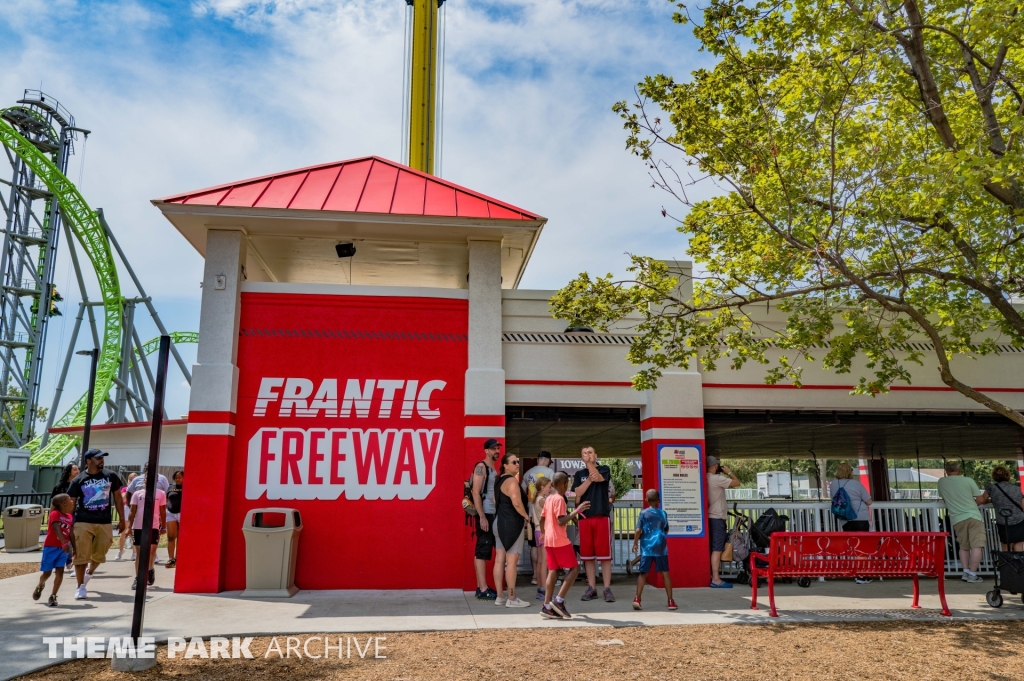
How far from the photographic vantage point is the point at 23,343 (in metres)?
45.0

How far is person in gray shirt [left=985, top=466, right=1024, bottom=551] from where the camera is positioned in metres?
10.3

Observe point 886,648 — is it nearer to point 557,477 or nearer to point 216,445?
point 557,477

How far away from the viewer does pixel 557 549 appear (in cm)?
796

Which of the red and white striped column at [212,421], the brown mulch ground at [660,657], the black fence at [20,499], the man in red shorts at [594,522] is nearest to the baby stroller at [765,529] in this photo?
the man in red shorts at [594,522]

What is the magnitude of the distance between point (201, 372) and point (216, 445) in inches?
40.5

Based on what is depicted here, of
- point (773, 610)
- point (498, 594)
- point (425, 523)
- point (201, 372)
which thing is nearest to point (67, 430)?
point (201, 372)

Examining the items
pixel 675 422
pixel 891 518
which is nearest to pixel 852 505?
pixel 891 518

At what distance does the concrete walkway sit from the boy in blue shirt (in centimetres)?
33

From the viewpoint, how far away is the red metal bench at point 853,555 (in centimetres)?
830

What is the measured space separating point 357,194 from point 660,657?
7.91 m

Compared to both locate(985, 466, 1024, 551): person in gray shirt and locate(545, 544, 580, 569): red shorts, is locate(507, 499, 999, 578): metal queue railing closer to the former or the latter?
locate(985, 466, 1024, 551): person in gray shirt

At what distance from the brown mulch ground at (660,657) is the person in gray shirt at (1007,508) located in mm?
3169

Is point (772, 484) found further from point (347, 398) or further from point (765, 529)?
point (347, 398)

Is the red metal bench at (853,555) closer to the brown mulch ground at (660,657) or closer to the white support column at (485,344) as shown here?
the brown mulch ground at (660,657)
